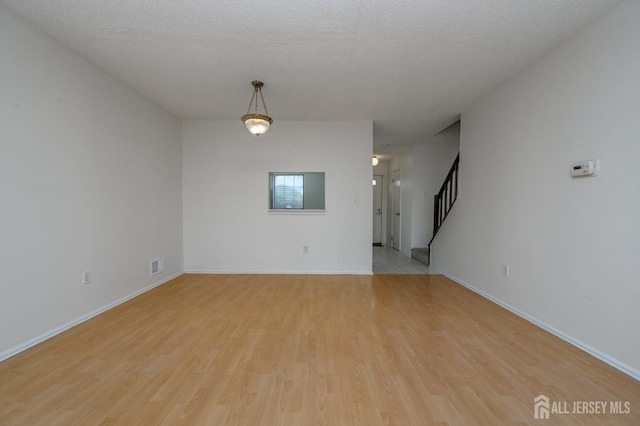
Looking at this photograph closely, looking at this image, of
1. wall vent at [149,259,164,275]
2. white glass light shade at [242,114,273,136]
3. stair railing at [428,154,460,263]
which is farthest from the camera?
stair railing at [428,154,460,263]

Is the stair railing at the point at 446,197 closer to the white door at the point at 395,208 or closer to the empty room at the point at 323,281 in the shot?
the empty room at the point at 323,281

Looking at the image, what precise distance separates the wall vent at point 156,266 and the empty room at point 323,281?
0.06 meters

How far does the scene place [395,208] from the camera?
748 centimetres

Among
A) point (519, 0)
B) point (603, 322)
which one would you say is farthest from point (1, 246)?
point (603, 322)

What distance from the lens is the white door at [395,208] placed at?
7203 mm

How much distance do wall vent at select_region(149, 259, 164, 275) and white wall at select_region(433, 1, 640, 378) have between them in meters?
4.56

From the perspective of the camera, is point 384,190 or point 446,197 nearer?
point 446,197

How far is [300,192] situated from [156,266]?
2454 mm

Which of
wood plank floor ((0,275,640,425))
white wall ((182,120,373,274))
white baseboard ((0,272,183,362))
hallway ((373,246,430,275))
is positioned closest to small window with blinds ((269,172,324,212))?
white wall ((182,120,373,274))

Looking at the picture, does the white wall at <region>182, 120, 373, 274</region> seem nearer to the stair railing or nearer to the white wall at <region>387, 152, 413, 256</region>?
the stair railing

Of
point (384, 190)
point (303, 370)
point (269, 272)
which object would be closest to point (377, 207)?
point (384, 190)

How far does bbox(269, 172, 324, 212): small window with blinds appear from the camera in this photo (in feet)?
15.0

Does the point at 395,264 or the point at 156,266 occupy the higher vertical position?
the point at 156,266

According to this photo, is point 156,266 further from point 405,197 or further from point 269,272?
point 405,197
